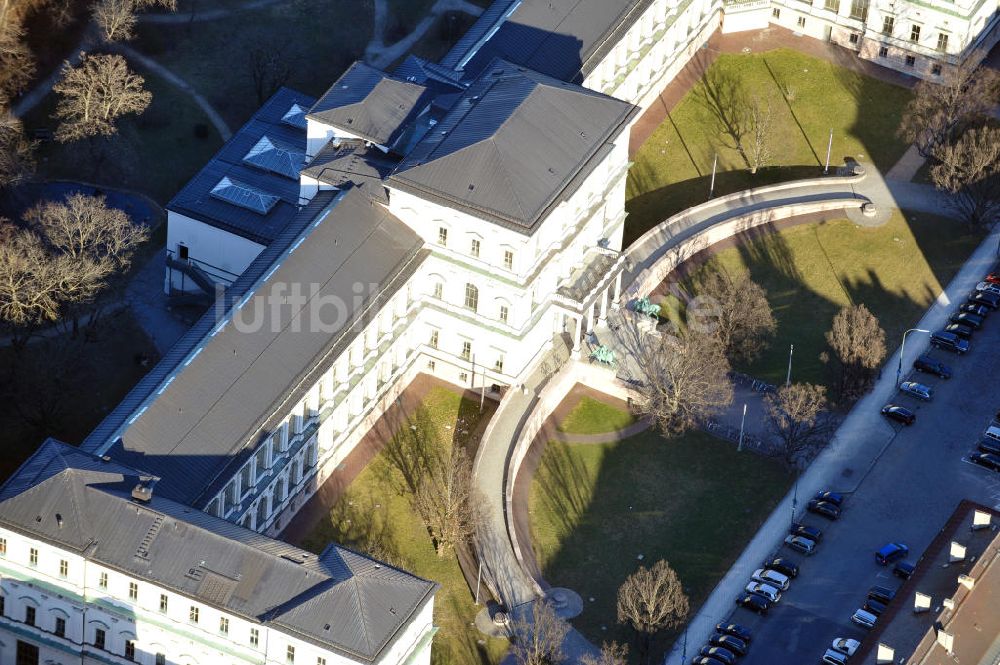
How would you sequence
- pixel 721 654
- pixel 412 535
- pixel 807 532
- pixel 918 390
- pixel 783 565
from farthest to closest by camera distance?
pixel 918 390
pixel 807 532
pixel 412 535
pixel 783 565
pixel 721 654

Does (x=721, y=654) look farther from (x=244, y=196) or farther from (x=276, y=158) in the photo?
(x=276, y=158)

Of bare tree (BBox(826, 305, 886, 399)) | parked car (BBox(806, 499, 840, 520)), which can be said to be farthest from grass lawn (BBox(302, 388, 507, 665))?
bare tree (BBox(826, 305, 886, 399))

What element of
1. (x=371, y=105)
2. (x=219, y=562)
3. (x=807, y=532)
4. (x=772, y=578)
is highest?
Answer: (x=371, y=105)

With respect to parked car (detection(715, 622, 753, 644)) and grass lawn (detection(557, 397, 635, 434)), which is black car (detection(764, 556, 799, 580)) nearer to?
parked car (detection(715, 622, 753, 644))

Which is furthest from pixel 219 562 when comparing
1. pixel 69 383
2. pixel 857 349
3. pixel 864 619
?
pixel 857 349

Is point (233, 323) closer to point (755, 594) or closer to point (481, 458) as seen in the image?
point (481, 458)

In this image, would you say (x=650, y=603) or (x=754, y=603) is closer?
(x=650, y=603)

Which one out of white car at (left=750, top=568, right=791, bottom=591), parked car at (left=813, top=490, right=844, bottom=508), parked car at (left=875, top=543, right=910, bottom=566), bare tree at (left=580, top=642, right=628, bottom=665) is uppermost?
parked car at (left=813, top=490, right=844, bottom=508)
